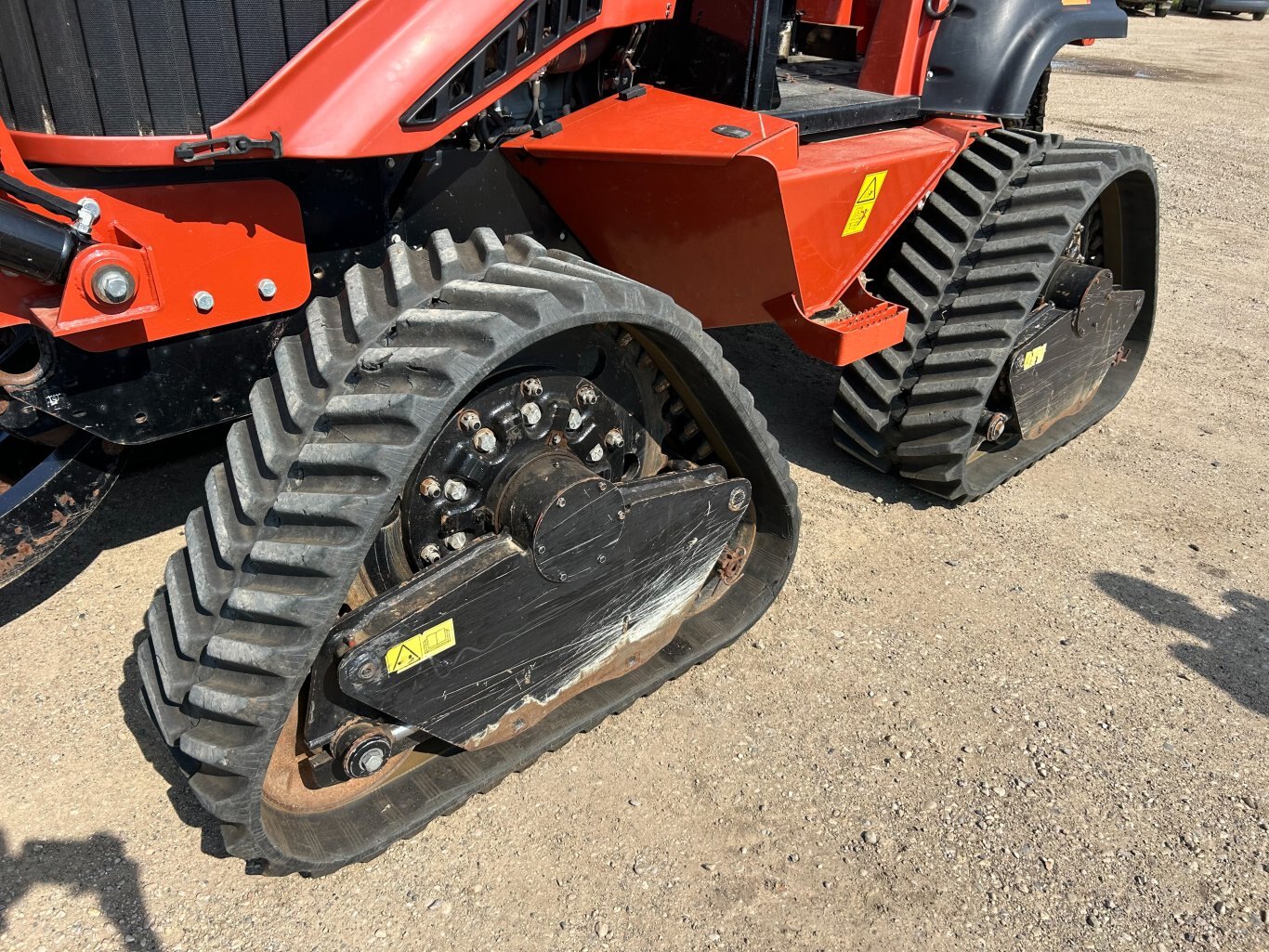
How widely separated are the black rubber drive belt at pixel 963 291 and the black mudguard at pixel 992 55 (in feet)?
0.50

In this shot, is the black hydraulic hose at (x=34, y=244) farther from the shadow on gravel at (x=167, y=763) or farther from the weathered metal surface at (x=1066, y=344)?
the weathered metal surface at (x=1066, y=344)

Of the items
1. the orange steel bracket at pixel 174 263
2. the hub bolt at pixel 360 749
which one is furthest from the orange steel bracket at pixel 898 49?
the hub bolt at pixel 360 749

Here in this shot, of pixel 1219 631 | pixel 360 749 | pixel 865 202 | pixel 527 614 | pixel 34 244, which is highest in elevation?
pixel 34 244

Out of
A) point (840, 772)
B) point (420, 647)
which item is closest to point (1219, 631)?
point (840, 772)

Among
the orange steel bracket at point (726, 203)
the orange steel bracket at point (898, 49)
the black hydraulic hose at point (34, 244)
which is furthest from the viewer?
the orange steel bracket at point (898, 49)

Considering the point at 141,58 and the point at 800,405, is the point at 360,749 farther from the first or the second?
the point at 800,405

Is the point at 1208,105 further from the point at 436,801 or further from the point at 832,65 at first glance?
the point at 436,801

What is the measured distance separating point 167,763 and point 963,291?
2697 millimetres

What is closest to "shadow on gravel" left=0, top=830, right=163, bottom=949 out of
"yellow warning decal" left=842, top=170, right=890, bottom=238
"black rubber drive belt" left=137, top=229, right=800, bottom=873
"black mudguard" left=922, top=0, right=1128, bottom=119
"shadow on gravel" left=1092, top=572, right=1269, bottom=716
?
"black rubber drive belt" left=137, top=229, right=800, bottom=873

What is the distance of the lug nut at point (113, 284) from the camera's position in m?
1.67

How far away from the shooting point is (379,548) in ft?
6.70

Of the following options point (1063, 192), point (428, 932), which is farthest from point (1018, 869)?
point (1063, 192)

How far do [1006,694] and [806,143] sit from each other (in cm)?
162

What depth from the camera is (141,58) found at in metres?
1.69
